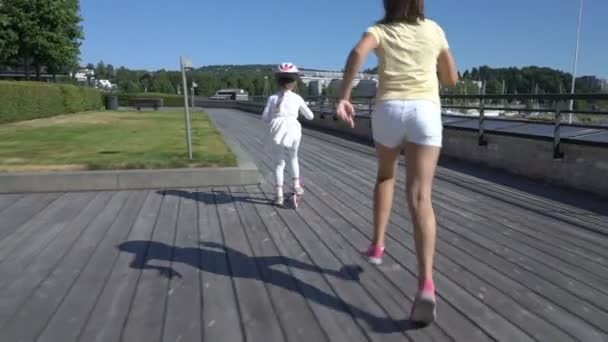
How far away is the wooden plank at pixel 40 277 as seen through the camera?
251cm

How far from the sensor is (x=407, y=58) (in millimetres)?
2367

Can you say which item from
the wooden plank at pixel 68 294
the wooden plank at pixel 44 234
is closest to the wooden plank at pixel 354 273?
the wooden plank at pixel 68 294

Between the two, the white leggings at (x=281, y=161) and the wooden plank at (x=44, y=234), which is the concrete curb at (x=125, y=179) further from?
the white leggings at (x=281, y=161)

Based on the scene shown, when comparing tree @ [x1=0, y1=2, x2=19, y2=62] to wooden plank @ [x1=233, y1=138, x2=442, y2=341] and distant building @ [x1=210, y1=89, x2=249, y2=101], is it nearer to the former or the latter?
wooden plank @ [x1=233, y1=138, x2=442, y2=341]

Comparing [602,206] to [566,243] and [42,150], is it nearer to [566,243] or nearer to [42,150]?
[566,243]

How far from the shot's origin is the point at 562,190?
579 centimetres

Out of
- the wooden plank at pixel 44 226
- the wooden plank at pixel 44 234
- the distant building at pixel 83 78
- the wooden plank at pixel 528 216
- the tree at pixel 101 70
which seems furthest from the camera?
the tree at pixel 101 70

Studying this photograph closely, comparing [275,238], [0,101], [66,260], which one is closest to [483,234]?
[275,238]

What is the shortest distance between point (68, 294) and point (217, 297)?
0.94m

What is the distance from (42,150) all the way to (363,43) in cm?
802

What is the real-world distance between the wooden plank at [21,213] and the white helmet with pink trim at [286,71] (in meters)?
2.96

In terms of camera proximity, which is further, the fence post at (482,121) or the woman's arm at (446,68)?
the fence post at (482,121)

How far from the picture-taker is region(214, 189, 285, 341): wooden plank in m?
2.30

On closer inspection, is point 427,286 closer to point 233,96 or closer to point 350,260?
point 350,260
